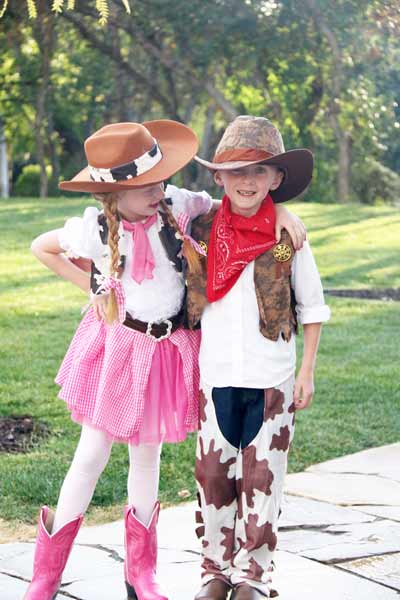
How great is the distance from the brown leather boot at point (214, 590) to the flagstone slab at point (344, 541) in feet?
1.83

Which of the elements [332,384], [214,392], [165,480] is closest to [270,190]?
[214,392]

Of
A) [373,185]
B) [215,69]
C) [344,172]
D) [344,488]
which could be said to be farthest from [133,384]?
[373,185]

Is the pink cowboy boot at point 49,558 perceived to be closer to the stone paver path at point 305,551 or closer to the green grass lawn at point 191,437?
the stone paver path at point 305,551

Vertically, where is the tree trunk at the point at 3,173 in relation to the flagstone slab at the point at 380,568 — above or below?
below

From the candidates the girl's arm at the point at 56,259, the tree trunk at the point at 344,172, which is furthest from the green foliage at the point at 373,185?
the girl's arm at the point at 56,259

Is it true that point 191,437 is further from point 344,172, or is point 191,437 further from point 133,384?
point 344,172

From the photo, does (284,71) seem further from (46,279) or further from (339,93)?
(46,279)

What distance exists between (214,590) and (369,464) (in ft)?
6.52

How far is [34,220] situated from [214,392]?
36.1 ft

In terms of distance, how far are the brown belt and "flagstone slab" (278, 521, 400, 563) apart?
101 cm

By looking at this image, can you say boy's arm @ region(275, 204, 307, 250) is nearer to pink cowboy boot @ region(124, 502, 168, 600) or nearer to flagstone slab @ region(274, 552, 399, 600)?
pink cowboy boot @ region(124, 502, 168, 600)

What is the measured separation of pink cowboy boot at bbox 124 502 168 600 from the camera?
3.43 metres

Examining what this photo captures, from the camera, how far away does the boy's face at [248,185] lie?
3379 mm

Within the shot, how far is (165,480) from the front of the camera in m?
4.92
